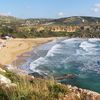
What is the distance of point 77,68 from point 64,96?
27.0 metres

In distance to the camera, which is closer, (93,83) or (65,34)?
(93,83)

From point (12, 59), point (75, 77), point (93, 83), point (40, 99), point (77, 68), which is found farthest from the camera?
point (12, 59)

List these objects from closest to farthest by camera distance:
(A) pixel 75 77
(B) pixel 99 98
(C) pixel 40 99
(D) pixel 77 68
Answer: (C) pixel 40 99 < (B) pixel 99 98 < (A) pixel 75 77 < (D) pixel 77 68

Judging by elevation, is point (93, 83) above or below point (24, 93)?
below

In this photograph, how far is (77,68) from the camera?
3422 centimetres

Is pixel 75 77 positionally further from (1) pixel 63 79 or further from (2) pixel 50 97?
(2) pixel 50 97

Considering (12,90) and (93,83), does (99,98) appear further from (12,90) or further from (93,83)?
(93,83)

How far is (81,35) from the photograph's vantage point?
103938 millimetres

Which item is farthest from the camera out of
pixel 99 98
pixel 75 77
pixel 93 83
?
pixel 75 77

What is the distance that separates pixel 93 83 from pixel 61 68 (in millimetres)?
9429

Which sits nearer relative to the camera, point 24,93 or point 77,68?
point 24,93

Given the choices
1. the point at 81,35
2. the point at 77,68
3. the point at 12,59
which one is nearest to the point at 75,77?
the point at 77,68

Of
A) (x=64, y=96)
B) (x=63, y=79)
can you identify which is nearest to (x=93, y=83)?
(x=63, y=79)

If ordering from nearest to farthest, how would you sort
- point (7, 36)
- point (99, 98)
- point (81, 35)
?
point (99, 98) → point (7, 36) → point (81, 35)
